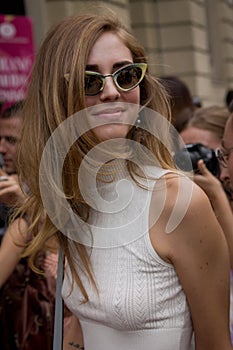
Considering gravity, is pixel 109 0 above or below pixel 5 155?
above

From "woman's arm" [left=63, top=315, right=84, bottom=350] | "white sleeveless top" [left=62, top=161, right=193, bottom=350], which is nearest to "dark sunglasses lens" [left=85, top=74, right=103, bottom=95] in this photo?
"white sleeveless top" [left=62, top=161, right=193, bottom=350]

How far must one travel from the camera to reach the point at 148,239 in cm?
177

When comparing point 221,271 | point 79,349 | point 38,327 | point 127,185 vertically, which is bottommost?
point 38,327

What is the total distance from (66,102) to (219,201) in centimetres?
66

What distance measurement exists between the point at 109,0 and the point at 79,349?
644 centimetres

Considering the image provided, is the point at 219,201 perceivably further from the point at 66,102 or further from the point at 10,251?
the point at 10,251

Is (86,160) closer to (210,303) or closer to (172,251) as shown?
(172,251)

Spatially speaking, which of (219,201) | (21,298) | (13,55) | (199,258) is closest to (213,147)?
(219,201)

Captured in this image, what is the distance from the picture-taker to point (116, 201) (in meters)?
1.91

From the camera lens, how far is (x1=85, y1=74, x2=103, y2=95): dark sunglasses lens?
6.12ft

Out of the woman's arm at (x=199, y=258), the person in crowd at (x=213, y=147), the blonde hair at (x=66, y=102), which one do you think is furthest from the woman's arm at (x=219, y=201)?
the woman's arm at (x=199, y=258)

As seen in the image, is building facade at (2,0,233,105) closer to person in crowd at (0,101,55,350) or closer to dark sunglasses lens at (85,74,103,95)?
person in crowd at (0,101,55,350)

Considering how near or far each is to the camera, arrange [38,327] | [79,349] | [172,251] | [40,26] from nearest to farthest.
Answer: [172,251] → [79,349] → [38,327] → [40,26]

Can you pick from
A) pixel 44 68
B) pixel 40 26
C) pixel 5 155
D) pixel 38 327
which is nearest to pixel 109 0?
pixel 40 26
